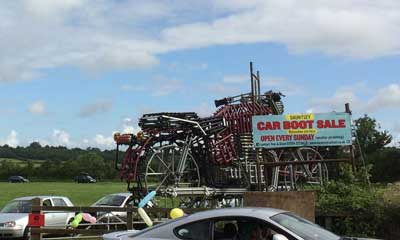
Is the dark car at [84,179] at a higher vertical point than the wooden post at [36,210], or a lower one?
higher

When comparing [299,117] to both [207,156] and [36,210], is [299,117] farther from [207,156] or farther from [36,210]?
[36,210]

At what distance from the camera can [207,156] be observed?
1941 centimetres

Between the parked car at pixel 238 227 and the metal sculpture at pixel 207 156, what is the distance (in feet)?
31.6

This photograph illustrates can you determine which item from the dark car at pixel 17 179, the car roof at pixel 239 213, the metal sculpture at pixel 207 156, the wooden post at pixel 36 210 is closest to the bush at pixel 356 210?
the metal sculpture at pixel 207 156

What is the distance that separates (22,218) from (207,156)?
238 inches

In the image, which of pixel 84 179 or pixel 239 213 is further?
pixel 84 179

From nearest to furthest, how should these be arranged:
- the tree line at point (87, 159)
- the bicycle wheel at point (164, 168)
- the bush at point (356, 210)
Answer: the bush at point (356, 210) → the bicycle wheel at point (164, 168) → the tree line at point (87, 159)

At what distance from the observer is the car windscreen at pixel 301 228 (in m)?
7.99

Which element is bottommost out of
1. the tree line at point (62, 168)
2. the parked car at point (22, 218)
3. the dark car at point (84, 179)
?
the parked car at point (22, 218)

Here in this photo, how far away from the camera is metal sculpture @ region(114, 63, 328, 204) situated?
18.6 m

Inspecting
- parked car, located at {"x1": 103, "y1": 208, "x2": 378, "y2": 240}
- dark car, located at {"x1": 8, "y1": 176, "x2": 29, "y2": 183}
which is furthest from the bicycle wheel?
dark car, located at {"x1": 8, "y1": 176, "x2": 29, "y2": 183}

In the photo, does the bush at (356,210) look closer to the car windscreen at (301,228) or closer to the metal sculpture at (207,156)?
the metal sculpture at (207,156)

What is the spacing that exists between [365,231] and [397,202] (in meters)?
0.96

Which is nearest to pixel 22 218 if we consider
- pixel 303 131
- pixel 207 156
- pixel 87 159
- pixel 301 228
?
pixel 207 156
